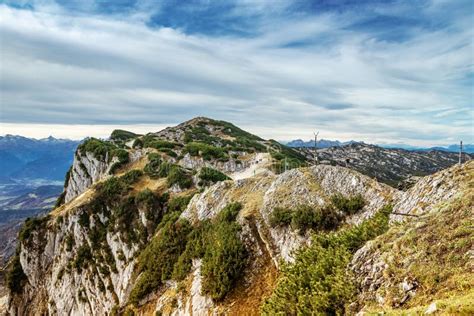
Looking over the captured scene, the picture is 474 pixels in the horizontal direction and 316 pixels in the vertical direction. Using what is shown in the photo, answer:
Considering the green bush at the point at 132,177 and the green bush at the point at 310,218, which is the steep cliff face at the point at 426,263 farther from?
the green bush at the point at 132,177

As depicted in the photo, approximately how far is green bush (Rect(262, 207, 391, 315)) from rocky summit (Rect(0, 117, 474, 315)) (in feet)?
0.31

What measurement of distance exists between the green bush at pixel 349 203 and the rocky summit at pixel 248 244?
0.15 m

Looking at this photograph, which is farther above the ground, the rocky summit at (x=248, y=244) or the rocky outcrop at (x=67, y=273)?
the rocky summit at (x=248, y=244)

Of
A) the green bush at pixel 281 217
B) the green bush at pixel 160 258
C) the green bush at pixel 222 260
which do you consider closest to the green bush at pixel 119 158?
the green bush at pixel 160 258

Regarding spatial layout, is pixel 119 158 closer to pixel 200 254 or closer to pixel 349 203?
pixel 200 254

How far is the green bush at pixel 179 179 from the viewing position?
6769cm

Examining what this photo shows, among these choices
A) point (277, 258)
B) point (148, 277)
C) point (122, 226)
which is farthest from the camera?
point (122, 226)

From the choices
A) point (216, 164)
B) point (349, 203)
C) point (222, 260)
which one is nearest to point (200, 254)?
point (222, 260)

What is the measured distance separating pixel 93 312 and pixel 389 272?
194 feet

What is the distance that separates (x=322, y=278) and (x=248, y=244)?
15.4 metres

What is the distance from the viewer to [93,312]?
192 ft

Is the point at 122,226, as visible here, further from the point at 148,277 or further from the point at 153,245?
the point at 148,277

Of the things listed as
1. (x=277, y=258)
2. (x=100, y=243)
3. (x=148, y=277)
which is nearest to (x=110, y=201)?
(x=100, y=243)

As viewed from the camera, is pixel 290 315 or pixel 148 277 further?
pixel 148 277
